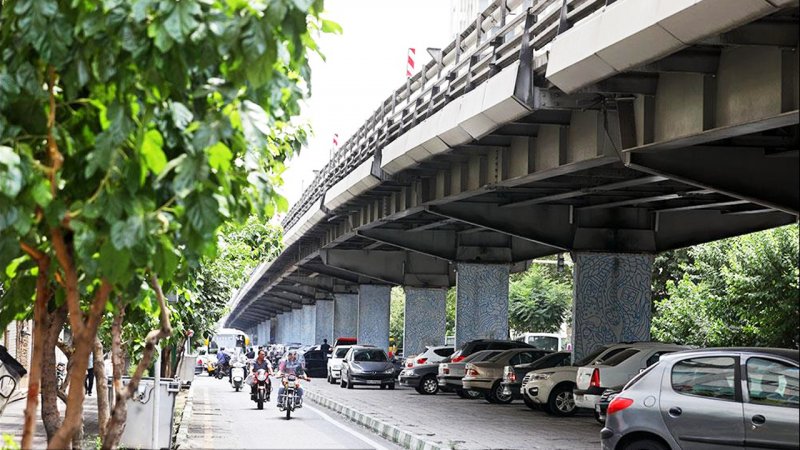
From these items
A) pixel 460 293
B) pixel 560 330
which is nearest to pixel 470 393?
pixel 460 293

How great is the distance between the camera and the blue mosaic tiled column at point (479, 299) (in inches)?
1829

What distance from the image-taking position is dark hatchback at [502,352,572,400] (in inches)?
1345

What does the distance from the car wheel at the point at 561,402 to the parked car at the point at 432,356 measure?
13.8 m

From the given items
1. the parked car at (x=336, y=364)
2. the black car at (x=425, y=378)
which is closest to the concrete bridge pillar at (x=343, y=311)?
the parked car at (x=336, y=364)

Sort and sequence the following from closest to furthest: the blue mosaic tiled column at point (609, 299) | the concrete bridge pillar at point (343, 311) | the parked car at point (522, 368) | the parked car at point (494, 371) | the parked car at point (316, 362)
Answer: the blue mosaic tiled column at point (609, 299) < the parked car at point (522, 368) < the parked car at point (494, 371) < the parked car at point (316, 362) < the concrete bridge pillar at point (343, 311)

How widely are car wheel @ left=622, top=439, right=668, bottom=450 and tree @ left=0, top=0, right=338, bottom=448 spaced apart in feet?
24.4

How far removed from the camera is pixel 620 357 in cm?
2541

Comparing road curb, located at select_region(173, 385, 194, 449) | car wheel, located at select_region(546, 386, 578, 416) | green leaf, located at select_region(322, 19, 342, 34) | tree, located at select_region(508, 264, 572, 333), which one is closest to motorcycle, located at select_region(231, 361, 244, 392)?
road curb, located at select_region(173, 385, 194, 449)

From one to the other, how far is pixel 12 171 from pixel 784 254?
118ft

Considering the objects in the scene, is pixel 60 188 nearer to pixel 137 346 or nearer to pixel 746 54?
pixel 746 54

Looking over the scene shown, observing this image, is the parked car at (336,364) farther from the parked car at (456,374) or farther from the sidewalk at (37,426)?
the sidewalk at (37,426)

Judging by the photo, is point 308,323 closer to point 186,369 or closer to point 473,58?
point 186,369

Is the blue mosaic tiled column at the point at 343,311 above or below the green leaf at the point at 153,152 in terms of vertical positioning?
above

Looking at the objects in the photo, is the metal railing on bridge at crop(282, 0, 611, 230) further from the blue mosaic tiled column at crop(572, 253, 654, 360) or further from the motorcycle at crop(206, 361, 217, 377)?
the motorcycle at crop(206, 361, 217, 377)
